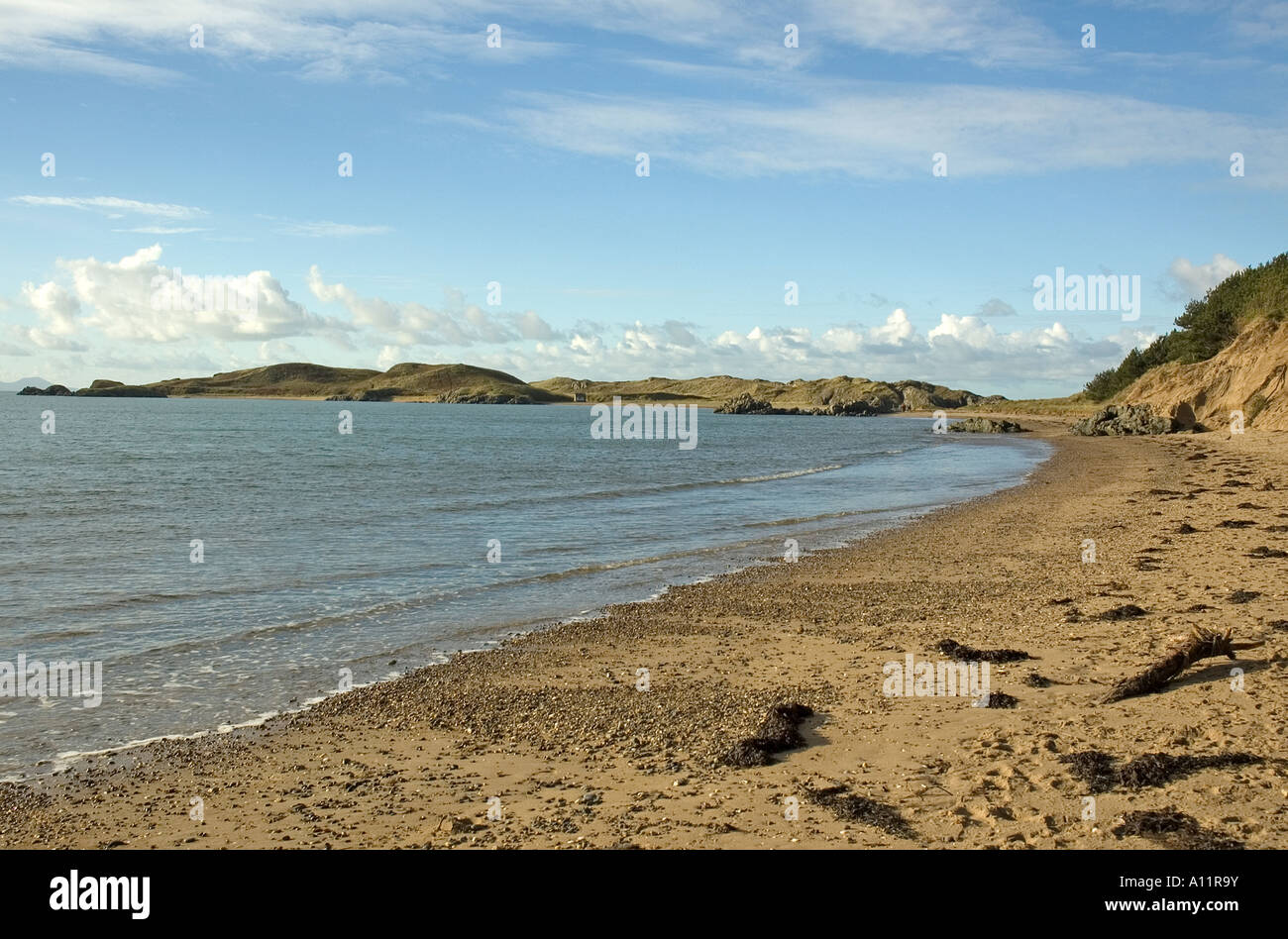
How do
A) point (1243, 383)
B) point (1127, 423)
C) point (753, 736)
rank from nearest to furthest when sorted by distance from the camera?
point (753, 736) → point (1243, 383) → point (1127, 423)

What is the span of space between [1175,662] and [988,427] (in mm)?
97923

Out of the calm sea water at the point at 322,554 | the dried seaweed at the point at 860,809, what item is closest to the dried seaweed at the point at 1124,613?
the dried seaweed at the point at 860,809

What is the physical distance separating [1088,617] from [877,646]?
3522mm

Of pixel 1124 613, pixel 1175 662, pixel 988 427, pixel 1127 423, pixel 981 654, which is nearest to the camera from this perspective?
pixel 1175 662

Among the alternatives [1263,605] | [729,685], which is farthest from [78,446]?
[1263,605]

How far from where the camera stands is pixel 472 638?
48.5 ft

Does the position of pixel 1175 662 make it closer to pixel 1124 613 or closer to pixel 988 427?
pixel 1124 613

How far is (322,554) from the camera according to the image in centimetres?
2294

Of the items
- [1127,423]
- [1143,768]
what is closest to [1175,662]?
[1143,768]

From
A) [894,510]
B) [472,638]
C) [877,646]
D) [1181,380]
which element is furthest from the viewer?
[1181,380]

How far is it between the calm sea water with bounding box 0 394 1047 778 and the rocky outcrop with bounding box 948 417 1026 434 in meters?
45.2

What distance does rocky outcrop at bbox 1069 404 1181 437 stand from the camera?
230ft

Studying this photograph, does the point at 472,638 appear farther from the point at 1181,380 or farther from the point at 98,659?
the point at 1181,380
